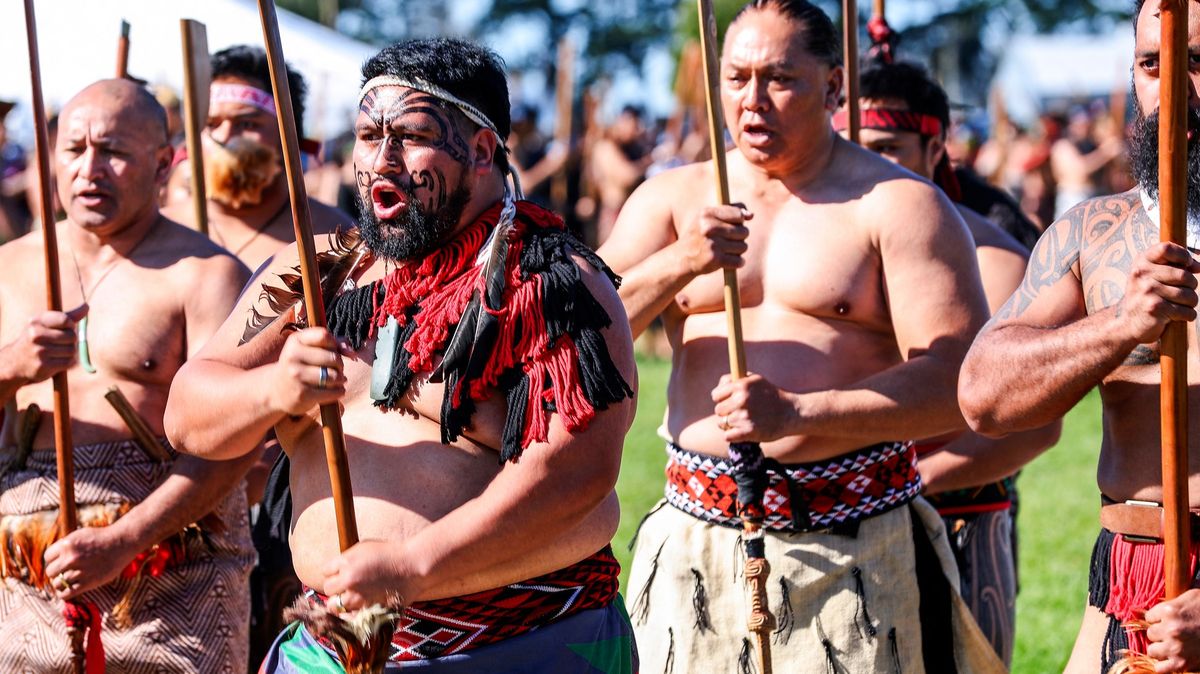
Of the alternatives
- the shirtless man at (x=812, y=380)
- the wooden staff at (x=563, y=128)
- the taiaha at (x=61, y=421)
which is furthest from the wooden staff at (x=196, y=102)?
the wooden staff at (x=563, y=128)

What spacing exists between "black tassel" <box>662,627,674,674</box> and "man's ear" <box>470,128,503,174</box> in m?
1.79

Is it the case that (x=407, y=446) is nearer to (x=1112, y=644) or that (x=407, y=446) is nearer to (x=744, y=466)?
(x=744, y=466)

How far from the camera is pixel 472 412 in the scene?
3.30 metres

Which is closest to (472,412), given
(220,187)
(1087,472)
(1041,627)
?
(220,187)

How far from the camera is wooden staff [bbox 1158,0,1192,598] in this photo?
10.1ft

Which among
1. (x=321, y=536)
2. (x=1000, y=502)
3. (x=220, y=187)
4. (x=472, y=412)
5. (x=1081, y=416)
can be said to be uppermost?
(x=220, y=187)

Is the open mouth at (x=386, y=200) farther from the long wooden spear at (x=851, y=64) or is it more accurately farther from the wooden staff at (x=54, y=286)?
the long wooden spear at (x=851, y=64)

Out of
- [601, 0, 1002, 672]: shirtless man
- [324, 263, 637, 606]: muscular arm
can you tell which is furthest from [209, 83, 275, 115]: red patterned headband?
[324, 263, 637, 606]: muscular arm

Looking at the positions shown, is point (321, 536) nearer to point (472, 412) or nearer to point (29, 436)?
point (472, 412)

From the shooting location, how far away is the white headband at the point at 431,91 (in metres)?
3.44

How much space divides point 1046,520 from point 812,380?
593 cm

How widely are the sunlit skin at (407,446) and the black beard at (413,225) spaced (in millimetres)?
17

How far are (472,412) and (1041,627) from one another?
5.16 m

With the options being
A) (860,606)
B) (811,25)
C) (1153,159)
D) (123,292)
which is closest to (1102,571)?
(1153,159)
